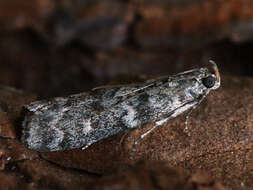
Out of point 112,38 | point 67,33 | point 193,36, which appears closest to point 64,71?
point 67,33

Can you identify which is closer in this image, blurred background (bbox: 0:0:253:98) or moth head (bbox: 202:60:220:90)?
moth head (bbox: 202:60:220:90)

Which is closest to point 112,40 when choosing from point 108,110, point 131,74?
point 131,74

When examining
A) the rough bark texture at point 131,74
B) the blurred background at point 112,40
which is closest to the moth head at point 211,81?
the rough bark texture at point 131,74

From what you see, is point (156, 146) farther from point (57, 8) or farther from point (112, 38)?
point (57, 8)

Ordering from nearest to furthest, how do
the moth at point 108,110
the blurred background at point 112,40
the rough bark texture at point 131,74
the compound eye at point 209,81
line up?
1. the rough bark texture at point 131,74
2. the moth at point 108,110
3. the compound eye at point 209,81
4. the blurred background at point 112,40

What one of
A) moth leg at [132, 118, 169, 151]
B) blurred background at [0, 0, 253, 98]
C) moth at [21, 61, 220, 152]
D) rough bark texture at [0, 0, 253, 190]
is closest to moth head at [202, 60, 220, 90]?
moth at [21, 61, 220, 152]

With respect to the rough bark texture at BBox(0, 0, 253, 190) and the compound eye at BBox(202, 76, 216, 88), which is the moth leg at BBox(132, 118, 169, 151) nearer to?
the rough bark texture at BBox(0, 0, 253, 190)

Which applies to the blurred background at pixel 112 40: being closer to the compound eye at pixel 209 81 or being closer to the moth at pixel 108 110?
the moth at pixel 108 110
